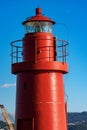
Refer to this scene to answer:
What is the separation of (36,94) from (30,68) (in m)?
0.88

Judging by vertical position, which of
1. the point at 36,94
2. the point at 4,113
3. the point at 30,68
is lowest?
the point at 4,113

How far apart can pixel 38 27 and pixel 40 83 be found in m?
2.03

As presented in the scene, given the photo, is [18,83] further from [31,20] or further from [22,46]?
[31,20]

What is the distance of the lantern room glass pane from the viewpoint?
14432 mm

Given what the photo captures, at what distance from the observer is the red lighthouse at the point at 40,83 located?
13602 mm

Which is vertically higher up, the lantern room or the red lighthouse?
the lantern room

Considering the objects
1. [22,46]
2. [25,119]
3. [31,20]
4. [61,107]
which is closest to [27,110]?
[25,119]

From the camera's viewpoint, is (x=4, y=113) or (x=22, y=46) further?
(x=4, y=113)

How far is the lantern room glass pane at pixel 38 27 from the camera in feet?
47.3

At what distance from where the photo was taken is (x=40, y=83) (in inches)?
543

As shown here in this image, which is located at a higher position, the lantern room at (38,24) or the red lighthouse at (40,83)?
the lantern room at (38,24)

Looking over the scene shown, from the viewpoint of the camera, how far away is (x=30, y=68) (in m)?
13.6

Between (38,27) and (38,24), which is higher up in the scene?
(38,24)

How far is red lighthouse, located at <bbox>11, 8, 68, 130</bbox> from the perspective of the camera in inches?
535
